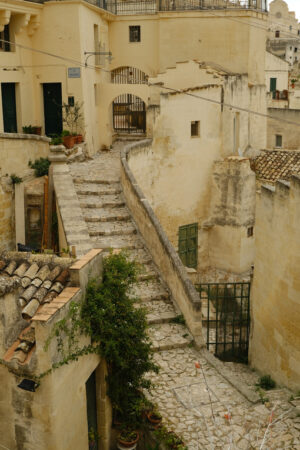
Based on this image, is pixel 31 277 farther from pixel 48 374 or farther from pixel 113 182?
pixel 113 182

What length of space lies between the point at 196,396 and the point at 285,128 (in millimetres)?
23814

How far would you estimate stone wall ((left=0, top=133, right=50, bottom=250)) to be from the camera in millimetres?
14648

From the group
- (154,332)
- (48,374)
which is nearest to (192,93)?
(154,332)

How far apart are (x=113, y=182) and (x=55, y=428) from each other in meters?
10.8

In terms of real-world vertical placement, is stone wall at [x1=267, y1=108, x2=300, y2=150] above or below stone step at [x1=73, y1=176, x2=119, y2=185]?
above

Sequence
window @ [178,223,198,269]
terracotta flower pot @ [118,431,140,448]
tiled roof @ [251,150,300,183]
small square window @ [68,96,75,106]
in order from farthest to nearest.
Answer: window @ [178,223,198,269]
tiled roof @ [251,150,300,183]
small square window @ [68,96,75,106]
terracotta flower pot @ [118,431,140,448]

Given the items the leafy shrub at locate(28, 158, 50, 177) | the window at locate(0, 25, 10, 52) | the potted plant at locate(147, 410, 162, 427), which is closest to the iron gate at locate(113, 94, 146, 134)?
the window at locate(0, 25, 10, 52)

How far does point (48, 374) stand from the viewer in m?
6.44

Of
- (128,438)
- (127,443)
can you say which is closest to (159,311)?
(128,438)

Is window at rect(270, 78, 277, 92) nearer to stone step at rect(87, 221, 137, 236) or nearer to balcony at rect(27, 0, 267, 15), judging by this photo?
balcony at rect(27, 0, 267, 15)

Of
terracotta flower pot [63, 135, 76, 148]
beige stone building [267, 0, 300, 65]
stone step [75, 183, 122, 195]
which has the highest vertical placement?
beige stone building [267, 0, 300, 65]

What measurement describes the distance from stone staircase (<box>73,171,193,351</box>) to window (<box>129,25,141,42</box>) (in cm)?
918

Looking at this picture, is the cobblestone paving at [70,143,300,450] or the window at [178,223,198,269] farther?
the window at [178,223,198,269]

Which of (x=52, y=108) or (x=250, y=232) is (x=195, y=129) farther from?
(x=52, y=108)
